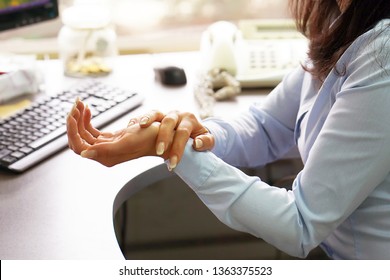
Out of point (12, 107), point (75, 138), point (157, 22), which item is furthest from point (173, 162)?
point (157, 22)

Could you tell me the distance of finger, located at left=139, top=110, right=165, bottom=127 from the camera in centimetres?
89

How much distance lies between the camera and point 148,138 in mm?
885

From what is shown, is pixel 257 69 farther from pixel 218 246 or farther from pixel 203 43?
pixel 218 246

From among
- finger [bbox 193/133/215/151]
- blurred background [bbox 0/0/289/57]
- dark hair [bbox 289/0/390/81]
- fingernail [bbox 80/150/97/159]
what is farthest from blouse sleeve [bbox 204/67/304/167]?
blurred background [bbox 0/0/289/57]

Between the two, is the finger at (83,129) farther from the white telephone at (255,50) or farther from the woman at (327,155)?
the white telephone at (255,50)

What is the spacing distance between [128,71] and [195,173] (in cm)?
69

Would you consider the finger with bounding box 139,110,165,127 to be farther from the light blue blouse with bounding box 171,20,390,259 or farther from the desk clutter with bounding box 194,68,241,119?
the desk clutter with bounding box 194,68,241,119

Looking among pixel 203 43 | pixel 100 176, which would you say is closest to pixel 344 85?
pixel 100 176

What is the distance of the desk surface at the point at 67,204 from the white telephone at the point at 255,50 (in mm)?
164

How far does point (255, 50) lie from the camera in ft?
5.04

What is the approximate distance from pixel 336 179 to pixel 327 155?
36 mm

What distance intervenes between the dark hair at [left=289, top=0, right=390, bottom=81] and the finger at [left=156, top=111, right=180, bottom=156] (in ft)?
0.87

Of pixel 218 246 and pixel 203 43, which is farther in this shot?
pixel 218 246

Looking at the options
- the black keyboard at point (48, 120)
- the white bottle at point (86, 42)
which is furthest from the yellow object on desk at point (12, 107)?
the white bottle at point (86, 42)
